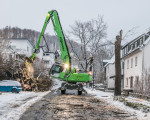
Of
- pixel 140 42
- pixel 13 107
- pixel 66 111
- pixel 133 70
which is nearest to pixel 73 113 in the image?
pixel 66 111

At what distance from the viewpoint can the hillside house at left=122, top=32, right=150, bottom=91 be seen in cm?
2675

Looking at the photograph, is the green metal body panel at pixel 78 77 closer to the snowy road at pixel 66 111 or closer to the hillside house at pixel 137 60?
the hillside house at pixel 137 60

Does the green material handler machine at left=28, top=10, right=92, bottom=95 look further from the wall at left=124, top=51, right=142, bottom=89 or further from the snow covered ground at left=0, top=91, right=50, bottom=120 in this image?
the wall at left=124, top=51, right=142, bottom=89

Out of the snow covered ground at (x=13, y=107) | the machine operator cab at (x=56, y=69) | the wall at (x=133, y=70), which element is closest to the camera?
the snow covered ground at (x=13, y=107)

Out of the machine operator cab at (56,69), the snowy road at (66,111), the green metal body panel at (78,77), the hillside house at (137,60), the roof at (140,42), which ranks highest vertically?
the roof at (140,42)

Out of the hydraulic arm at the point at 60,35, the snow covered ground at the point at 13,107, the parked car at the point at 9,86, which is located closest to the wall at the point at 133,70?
the hydraulic arm at the point at 60,35

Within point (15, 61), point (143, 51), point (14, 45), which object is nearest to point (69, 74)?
point (15, 61)

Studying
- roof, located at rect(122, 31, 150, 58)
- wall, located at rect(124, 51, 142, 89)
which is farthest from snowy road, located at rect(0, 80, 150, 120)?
wall, located at rect(124, 51, 142, 89)

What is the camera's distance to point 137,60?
94.4 ft

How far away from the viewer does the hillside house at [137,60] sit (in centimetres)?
2675

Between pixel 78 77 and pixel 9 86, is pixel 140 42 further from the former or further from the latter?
pixel 9 86

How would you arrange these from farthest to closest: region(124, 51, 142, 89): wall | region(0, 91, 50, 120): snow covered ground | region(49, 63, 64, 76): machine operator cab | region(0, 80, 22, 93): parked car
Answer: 1. region(124, 51, 142, 89): wall
2. region(49, 63, 64, 76): machine operator cab
3. region(0, 80, 22, 93): parked car
4. region(0, 91, 50, 120): snow covered ground

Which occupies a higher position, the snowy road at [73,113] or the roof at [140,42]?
the roof at [140,42]

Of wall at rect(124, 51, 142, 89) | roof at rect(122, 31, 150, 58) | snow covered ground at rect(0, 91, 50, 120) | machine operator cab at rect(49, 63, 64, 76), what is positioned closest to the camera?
snow covered ground at rect(0, 91, 50, 120)
